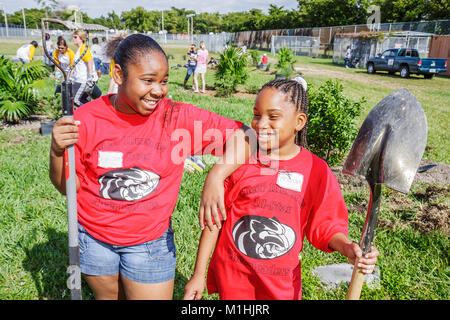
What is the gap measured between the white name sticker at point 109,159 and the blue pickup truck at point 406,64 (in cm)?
2031

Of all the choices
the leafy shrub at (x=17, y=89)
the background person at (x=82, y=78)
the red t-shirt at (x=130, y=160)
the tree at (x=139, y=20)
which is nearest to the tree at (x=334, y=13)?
the background person at (x=82, y=78)

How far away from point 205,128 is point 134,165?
0.39 meters

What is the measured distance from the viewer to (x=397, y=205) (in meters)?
4.10

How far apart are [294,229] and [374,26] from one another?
3143 cm

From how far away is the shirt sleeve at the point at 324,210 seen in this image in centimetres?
153

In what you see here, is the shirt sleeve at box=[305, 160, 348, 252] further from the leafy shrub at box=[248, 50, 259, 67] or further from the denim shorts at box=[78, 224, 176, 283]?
the leafy shrub at box=[248, 50, 259, 67]

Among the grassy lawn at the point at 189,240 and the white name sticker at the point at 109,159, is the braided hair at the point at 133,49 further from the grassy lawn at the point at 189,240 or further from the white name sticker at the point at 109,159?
the grassy lawn at the point at 189,240

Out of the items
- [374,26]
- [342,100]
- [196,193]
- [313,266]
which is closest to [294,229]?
[313,266]

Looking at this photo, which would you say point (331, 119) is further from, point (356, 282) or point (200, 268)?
point (356, 282)

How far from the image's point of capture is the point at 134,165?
1664mm

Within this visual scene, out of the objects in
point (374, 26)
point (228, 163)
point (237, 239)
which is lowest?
point (237, 239)

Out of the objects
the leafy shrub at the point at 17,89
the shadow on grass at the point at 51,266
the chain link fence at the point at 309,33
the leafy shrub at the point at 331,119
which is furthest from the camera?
the chain link fence at the point at 309,33
